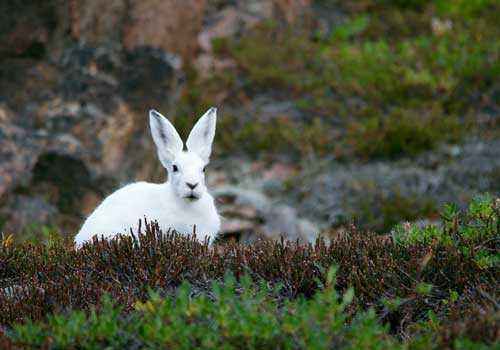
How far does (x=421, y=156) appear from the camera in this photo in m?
12.4

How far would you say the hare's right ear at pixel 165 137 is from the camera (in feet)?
22.1

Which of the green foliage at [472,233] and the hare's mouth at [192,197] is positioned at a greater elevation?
the hare's mouth at [192,197]

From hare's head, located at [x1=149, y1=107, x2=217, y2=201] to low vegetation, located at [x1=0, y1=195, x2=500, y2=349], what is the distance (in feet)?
1.48

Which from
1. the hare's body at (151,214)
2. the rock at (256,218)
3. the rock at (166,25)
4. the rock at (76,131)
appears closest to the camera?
the hare's body at (151,214)

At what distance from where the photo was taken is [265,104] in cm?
1370

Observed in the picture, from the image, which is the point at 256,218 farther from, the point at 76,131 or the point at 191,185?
the point at 191,185

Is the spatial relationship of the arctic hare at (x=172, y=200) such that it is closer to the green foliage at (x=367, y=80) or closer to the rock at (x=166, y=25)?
the rock at (x=166, y=25)

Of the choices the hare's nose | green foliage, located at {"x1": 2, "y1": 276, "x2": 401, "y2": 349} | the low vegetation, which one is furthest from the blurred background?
green foliage, located at {"x1": 2, "y1": 276, "x2": 401, "y2": 349}

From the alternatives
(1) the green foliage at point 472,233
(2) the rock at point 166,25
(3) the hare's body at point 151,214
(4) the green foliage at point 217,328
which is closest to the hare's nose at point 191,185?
(3) the hare's body at point 151,214

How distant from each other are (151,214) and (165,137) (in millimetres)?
600

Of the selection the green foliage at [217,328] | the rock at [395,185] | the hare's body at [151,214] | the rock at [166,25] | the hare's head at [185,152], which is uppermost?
the rock at [166,25]

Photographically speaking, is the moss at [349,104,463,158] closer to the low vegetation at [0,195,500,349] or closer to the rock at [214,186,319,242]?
the rock at [214,186,319,242]

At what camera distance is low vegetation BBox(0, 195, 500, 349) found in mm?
4129

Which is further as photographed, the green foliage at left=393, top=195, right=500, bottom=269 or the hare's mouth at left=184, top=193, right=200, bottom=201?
the hare's mouth at left=184, top=193, right=200, bottom=201
